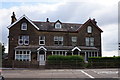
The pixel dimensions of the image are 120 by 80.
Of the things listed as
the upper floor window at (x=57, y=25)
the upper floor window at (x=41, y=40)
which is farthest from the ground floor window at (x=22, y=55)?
the upper floor window at (x=57, y=25)

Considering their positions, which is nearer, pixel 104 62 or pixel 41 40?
pixel 104 62

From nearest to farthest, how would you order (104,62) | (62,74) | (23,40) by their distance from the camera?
(62,74)
(104,62)
(23,40)

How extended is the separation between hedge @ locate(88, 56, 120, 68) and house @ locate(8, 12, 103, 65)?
5.72m

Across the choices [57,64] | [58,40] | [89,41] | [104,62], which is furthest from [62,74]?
[89,41]

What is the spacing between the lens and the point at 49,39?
1556 inches

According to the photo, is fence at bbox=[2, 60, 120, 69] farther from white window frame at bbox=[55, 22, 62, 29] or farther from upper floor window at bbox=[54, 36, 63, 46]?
white window frame at bbox=[55, 22, 62, 29]

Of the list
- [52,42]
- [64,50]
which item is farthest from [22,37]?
[64,50]

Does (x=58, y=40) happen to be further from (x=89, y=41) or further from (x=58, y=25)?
(x=89, y=41)

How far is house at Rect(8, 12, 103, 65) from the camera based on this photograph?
37406 millimetres

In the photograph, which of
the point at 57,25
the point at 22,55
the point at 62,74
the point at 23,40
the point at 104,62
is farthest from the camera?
the point at 57,25

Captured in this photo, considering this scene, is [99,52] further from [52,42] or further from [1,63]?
[1,63]

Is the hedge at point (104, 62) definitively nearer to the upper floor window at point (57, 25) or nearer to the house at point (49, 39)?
the house at point (49, 39)

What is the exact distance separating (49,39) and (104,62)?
41.8 feet

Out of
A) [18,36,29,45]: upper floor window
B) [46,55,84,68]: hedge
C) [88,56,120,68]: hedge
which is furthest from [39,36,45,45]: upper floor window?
[88,56,120,68]: hedge
